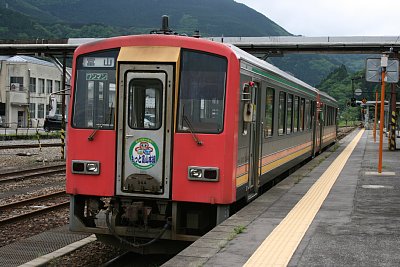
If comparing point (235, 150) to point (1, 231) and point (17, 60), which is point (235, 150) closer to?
point (1, 231)

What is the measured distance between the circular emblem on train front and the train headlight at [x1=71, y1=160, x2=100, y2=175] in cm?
52

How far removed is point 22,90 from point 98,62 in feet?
188

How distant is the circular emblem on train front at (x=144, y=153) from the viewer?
7.04 metres

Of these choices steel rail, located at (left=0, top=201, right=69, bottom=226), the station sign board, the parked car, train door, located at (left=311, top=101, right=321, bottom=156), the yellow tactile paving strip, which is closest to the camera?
the yellow tactile paving strip

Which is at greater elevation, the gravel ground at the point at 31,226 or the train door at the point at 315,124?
the train door at the point at 315,124

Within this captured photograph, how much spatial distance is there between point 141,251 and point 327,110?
17731 millimetres

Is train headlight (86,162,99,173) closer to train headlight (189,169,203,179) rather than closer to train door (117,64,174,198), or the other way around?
train door (117,64,174,198)

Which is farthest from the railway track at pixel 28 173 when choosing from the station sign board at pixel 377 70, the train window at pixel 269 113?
the station sign board at pixel 377 70

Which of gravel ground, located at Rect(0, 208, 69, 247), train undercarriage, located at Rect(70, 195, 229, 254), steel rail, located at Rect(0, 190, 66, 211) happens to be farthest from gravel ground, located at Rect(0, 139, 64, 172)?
train undercarriage, located at Rect(70, 195, 229, 254)

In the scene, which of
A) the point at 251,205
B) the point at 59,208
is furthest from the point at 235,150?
the point at 59,208

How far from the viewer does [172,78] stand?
23.0ft

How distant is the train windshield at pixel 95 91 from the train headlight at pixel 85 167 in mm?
472

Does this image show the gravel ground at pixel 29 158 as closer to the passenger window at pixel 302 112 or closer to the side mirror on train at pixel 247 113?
the passenger window at pixel 302 112

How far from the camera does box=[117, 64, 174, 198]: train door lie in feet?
23.0
